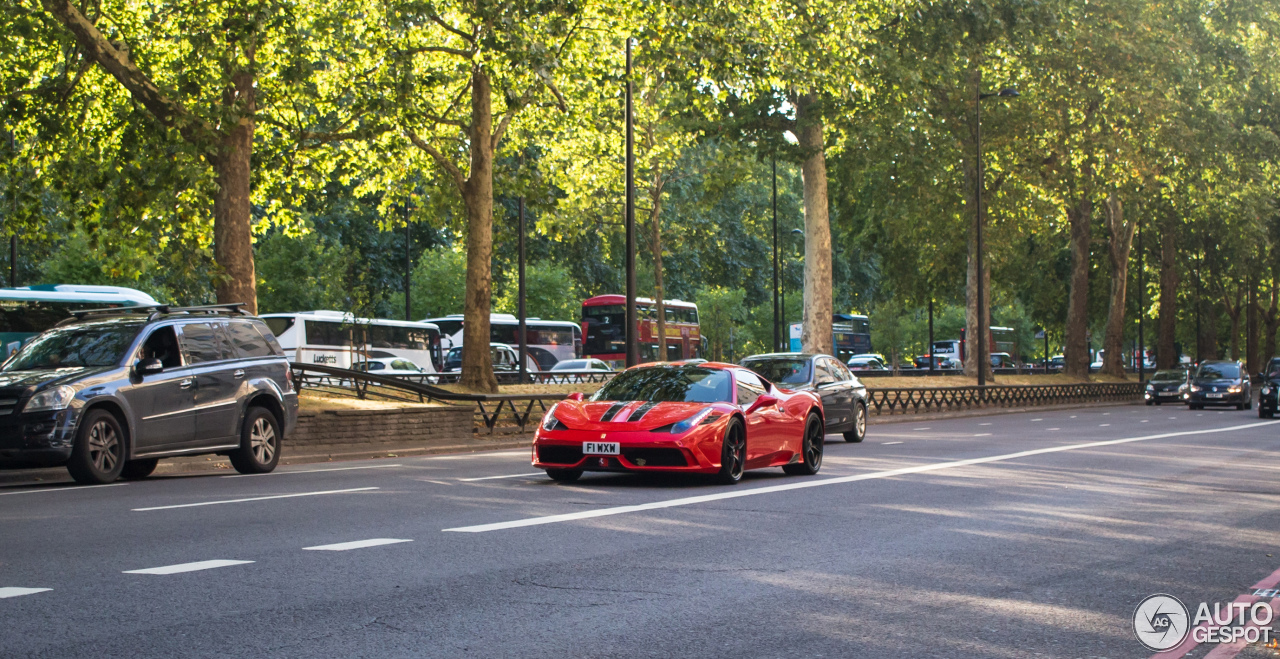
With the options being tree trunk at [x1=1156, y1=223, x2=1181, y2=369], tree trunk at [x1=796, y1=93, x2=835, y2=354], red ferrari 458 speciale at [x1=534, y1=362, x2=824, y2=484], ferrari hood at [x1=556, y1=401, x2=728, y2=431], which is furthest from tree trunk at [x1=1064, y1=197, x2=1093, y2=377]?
ferrari hood at [x1=556, y1=401, x2=728, y2=431]

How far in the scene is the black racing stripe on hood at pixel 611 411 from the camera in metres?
12.8

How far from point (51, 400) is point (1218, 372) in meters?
35.7

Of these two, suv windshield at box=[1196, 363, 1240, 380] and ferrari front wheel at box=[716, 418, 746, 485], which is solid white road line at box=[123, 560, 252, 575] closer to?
ferrari front wheel at box=[716, 418, 746, 485]

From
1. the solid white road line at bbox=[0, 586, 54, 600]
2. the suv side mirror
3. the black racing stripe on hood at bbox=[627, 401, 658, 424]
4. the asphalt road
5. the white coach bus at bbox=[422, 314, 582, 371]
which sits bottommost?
the asphalt road

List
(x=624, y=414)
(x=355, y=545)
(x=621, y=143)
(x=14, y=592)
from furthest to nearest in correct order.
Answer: (x=621, y=143), (x=624, y=414), (x=355, y=545), (x=14, y=592)

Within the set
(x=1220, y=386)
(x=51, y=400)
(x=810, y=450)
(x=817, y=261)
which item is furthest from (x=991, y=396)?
(x=51, y=400)

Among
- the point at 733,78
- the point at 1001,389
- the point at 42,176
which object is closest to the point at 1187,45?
the point at 1001,389

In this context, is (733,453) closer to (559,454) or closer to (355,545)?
(559,454)

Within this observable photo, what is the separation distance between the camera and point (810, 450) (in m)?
14.8

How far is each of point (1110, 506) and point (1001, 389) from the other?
102 ft

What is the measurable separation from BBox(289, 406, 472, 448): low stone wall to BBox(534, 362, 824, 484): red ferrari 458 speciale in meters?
7.24

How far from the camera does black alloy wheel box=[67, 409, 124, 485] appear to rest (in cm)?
1341

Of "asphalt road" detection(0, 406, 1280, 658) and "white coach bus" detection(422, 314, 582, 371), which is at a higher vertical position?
"white coach bus" detection(422, 314, 582, 371)

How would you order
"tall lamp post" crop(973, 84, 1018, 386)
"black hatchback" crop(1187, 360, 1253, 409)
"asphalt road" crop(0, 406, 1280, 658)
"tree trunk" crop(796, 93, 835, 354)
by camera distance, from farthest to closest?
"tall lamp post" crop(973, 84, 1018, 386) < "black hatchback" crop(1187, 360, 1253, 409) < "tree trunk" crop(796, 93, 835, 354) < "asphalt road" crop(0, 406, 1280, 658)
